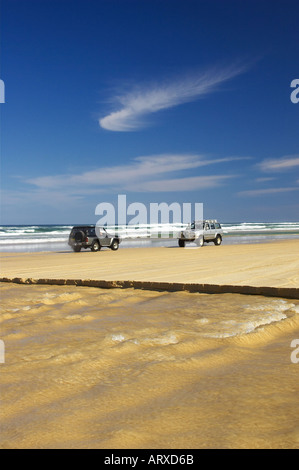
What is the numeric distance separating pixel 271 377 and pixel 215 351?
2.71 feet

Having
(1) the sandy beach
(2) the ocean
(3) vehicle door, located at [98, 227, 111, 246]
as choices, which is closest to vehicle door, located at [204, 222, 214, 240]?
(2) the ocean

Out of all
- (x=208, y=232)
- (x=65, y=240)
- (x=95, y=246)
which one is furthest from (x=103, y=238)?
(x=65, y=240)

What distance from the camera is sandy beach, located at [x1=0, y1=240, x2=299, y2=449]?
8.79 ft

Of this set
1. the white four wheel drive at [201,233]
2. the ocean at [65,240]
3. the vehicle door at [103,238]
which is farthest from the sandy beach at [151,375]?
the ocean at [65,240]

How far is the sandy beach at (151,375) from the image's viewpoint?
268 cm

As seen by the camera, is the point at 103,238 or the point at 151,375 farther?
the point at 103,238

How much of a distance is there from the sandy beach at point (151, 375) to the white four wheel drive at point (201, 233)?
21038mm

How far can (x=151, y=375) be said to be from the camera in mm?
3711

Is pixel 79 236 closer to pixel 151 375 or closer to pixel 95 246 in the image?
pixel 95 246

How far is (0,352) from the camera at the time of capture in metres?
4.39

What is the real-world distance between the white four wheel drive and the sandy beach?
21.0 m

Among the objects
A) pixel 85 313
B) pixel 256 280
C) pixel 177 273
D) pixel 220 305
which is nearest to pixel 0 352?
pixel 85 313

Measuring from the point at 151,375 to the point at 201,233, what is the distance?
Answer: 25483 millimetres

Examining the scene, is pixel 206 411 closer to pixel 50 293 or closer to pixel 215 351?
pixel 215 351
